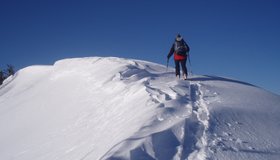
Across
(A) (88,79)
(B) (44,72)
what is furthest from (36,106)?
(B) (44,72)

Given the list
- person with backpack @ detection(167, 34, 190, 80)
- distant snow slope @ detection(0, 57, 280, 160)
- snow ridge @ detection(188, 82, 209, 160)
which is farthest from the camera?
person with backpack @ detection(167, 34, 190, 80)

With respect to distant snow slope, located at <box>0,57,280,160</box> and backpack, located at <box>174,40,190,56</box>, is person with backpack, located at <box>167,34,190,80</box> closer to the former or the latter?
backpack, located at <box>174,40,190,56</box>

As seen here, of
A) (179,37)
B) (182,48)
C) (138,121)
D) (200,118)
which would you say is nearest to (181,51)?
(182,48)

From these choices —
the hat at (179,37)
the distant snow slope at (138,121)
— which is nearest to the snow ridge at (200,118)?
the distant snow slope at (138,121)

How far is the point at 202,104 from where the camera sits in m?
6.19

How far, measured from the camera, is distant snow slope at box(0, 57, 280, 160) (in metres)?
4.31

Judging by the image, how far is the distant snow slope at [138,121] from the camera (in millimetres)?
4309

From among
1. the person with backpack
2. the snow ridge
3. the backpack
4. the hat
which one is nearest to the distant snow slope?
the snow ridge

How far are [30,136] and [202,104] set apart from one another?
4004mm

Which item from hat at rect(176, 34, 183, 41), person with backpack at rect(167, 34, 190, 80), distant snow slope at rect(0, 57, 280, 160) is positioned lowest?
distant snow slope at rect(0, 57, 280, 160)

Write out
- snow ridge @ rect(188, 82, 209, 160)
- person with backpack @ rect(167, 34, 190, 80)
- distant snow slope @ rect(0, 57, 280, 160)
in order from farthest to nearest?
person with backpack @ rect(167, 34, 190, 80) < distant snow slope @ rect(0, 57, 280, 160) < snow ridge @ rect(188, 82, 209, 160)

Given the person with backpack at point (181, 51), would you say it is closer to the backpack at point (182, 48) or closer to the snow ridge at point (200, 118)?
the backpack at point (182, 48)

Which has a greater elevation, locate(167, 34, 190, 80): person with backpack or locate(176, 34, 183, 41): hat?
locate(176, 34, 183, 41): hat

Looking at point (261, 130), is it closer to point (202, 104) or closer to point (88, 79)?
point (202, 104)
